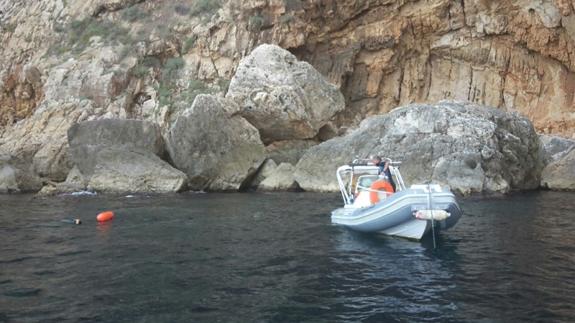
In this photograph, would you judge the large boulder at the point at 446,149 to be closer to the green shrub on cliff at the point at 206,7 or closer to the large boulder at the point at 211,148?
the large boulder at the point at 211,148

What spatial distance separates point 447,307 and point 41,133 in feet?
114

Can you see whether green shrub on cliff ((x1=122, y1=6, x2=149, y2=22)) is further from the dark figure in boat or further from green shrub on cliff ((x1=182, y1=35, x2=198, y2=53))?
the dark figure in boat

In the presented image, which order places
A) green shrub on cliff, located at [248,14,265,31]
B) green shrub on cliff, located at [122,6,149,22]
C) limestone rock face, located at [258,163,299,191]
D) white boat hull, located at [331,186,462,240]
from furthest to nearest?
1. green shrub on cliff, located at [122,6,149,22]
2. green shrub on cliff, located at [248,14,265,31]
3. limestone rock face, located at [258,163,299,191]
4. white boat hull, located at [331,186,462,240]

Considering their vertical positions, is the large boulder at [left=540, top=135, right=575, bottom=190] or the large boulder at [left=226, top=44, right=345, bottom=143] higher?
the large boulder at [left=226, top=44, right=345, bottom=143]

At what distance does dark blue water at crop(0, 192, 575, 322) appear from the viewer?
8805 millimetres

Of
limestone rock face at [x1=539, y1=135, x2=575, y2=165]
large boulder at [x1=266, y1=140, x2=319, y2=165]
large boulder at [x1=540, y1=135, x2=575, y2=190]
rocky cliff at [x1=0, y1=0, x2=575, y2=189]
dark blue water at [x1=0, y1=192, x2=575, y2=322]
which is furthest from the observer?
rocky cliff at [x1=0, y1=0, x2=575, y2=189]

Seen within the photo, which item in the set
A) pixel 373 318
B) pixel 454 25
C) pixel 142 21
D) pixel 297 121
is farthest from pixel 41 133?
pixel 373 318

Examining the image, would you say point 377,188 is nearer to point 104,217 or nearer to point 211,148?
point 104,217

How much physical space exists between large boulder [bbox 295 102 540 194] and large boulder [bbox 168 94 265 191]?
334 centimetres

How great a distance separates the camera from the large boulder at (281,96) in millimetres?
33125

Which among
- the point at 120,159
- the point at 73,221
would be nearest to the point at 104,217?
the point at 73,221

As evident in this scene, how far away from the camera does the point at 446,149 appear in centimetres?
2730

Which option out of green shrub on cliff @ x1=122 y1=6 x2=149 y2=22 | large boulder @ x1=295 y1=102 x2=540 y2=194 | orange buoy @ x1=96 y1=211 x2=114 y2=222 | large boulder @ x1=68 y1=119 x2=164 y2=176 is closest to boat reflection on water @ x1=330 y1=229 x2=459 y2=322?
orange buoy @ x1=96 y1=211 x2=114 y2=222

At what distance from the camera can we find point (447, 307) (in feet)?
29.5
